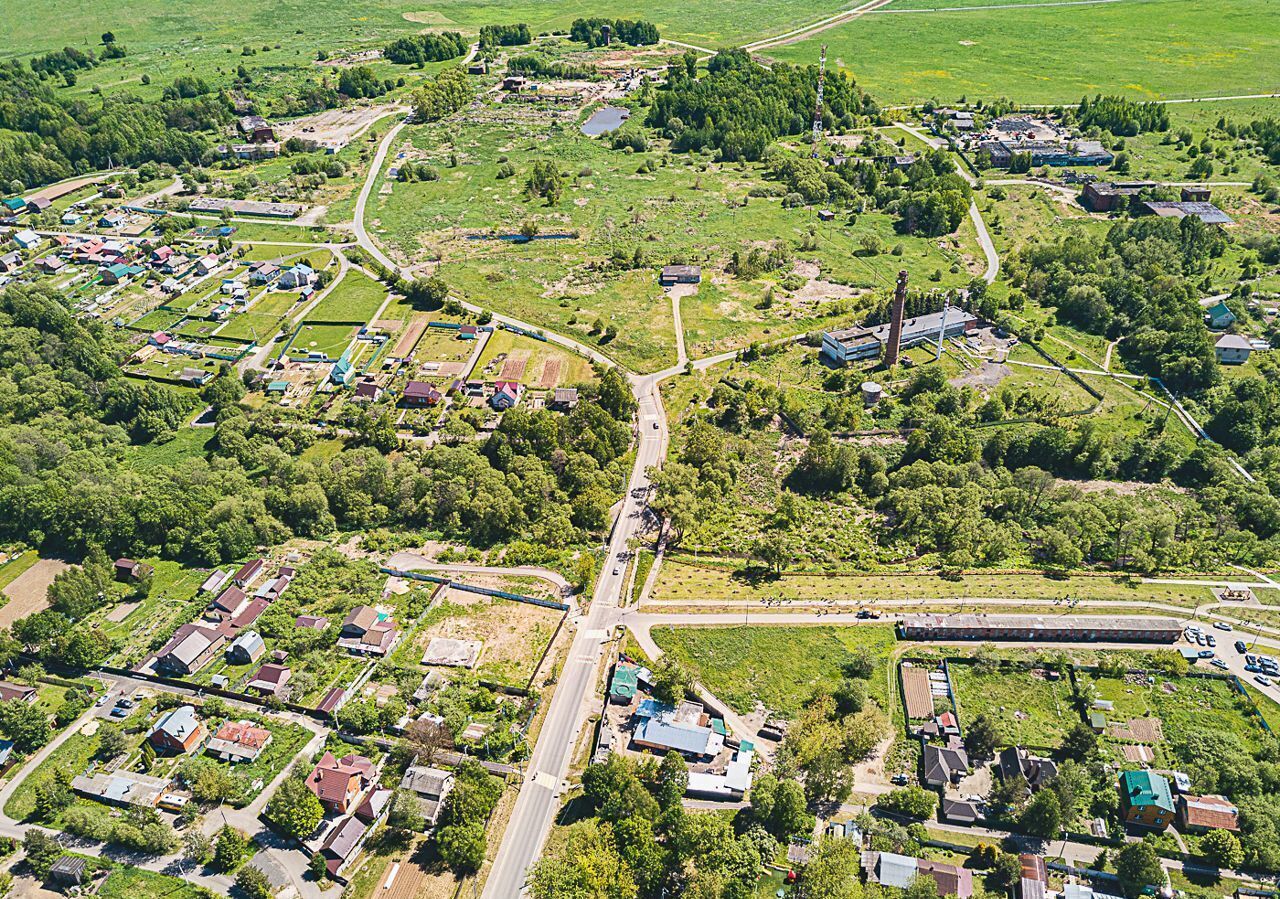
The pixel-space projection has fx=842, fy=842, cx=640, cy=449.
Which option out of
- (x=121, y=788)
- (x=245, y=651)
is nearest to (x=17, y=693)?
(x=121, y=788)

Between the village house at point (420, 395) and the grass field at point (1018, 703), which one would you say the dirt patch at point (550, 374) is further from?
the grass field at point (1018, 703)

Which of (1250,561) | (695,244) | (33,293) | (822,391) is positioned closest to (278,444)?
(33,293)

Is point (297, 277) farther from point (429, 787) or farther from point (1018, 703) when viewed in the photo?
point (1018, 703)

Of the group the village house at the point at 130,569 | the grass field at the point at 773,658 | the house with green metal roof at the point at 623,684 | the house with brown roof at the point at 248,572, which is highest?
the village house at the point at 130,569

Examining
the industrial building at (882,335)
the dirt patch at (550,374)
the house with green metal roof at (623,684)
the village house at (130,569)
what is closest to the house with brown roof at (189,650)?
the village house at (130,569)

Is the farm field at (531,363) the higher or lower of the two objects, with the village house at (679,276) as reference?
lower

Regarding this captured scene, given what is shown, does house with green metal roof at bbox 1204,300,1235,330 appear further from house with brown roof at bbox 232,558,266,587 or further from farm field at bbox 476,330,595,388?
house with brown roof at bbox 232,558,266,587

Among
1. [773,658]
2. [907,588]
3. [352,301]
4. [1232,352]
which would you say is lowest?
[773,658]
